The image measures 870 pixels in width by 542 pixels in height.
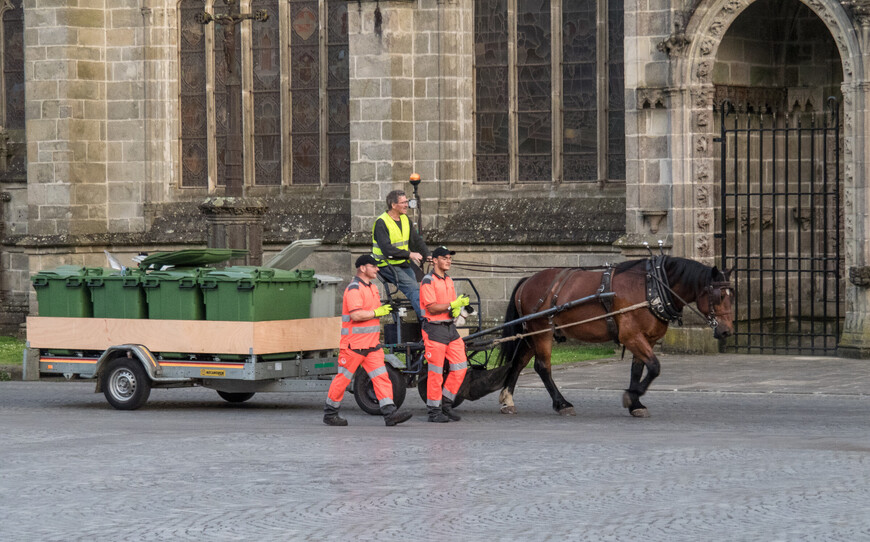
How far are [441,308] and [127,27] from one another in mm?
13459

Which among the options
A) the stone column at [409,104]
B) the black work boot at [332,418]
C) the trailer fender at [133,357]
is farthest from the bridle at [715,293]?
the stone column at [409,104]

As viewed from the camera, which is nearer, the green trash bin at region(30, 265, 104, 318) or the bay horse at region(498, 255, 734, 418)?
the bay horse at region(498, 255, 734, 418)

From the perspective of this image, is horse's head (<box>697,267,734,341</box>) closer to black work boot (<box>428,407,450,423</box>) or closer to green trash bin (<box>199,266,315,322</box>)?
black work boot (<box>428,407,450,423</box>)

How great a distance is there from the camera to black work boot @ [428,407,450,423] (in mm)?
14352

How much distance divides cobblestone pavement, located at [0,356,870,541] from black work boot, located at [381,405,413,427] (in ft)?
0.36

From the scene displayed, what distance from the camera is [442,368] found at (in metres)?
14.5

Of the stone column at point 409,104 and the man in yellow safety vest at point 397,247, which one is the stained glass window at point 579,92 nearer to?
the stone column at point 409,104

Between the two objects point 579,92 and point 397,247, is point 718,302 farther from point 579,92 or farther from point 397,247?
point 579,92

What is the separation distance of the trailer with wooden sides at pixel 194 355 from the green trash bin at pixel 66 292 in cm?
14

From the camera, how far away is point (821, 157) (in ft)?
73.6

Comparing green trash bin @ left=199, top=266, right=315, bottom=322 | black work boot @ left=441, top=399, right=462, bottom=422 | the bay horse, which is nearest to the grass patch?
green trash bin @ left=199, top=266, right=315, bottom=322

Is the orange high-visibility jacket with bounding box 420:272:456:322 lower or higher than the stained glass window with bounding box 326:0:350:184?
lower

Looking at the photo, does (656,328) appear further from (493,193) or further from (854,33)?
(493,193)

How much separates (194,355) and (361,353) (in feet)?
7.51
